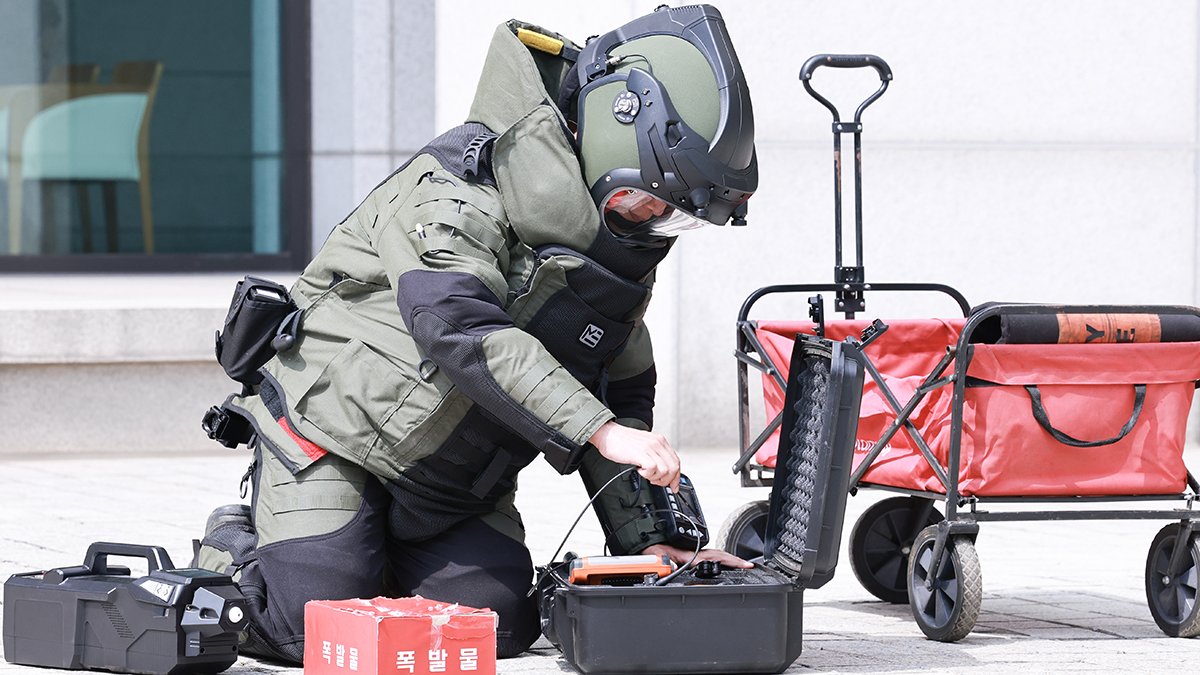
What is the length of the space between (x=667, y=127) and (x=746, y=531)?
1552mm

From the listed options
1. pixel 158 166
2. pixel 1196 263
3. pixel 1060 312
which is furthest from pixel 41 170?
pixel 1060 312

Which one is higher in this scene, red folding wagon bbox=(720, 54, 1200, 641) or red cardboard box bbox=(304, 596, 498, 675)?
red folding wagon bbox=(720, 54, 1200, 641)

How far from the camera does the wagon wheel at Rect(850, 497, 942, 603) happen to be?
4969 mm

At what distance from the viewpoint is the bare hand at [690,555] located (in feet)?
13.4

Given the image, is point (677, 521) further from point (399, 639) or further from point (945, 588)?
point (399, 639)

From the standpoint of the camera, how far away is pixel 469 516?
4273 mm

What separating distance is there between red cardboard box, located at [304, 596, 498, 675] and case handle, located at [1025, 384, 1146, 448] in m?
1.51

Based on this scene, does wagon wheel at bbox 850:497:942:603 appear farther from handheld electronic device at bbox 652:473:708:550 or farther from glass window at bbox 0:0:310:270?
glass window at bbox 0:0:310:270

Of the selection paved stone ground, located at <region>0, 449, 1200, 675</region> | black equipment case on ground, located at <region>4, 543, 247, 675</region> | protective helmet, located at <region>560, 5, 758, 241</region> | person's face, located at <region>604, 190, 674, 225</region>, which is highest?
protective helmet, located at <region>560, 5, 758, 241</region>

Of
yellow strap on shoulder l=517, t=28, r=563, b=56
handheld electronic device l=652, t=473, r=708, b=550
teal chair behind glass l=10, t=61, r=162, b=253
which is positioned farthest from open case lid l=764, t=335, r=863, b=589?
teal chair behind glass l=10, t=61, r=162, b=253

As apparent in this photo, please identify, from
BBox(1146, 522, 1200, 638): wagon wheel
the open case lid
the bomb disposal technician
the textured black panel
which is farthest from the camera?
BBox(1146, 522, 1200, 638): wagon wheel

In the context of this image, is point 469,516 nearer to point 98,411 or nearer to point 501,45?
point 501,45

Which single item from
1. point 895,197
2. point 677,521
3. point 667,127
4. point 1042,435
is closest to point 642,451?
point 667,127

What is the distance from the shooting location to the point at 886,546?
5004mm
